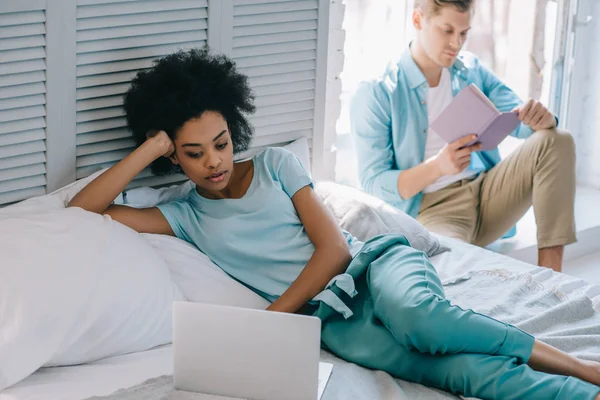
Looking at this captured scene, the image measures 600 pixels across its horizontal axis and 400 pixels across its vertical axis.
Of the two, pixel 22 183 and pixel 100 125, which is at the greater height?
pixel 100 125

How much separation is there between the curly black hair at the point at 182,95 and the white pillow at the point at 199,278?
0.76 feet

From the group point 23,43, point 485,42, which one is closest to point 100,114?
point 23,43

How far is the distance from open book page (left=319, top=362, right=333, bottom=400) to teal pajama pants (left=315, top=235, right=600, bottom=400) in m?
0.11

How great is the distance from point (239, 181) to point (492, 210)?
1065 millimetres

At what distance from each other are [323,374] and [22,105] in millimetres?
864

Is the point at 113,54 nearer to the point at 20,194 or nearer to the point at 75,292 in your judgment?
the point at 20,194

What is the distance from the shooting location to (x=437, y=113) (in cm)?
279

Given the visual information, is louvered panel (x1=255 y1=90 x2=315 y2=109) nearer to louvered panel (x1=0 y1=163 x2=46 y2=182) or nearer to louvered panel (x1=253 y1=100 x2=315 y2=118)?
louvered panel (x1=253 y1=100 x2=315 y2=118)

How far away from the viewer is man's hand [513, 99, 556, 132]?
2.66 metres

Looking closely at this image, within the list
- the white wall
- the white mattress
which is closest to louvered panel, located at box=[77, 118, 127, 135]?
the white mattress

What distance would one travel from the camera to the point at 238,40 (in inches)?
89.0

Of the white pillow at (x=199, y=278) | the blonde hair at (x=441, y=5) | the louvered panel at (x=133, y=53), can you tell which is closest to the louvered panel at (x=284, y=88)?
the louvered panel at (x=133, y=53)

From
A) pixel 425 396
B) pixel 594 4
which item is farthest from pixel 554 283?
pixel 594 4

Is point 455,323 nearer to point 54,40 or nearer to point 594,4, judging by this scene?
point 54,40
